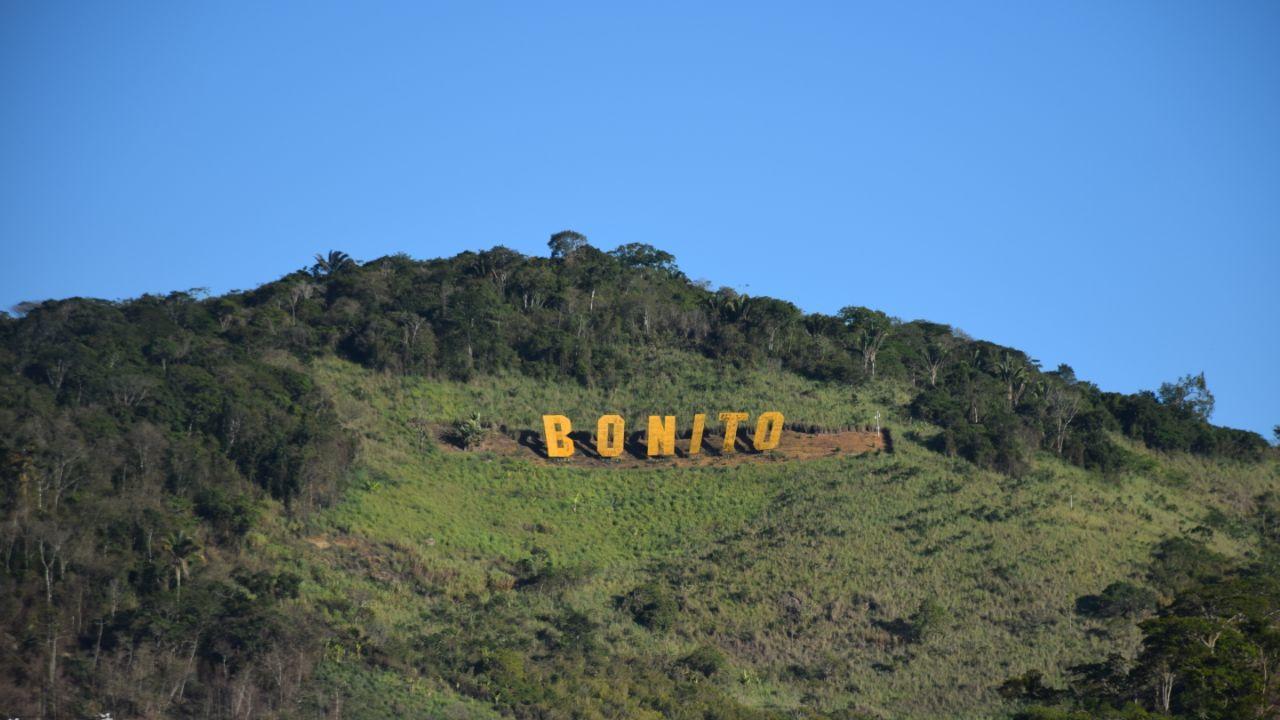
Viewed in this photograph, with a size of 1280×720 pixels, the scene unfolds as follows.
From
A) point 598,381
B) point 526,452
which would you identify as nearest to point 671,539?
point 526,452

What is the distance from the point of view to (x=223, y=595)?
7062cm

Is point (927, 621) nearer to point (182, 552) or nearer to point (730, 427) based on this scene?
point (730, 427)

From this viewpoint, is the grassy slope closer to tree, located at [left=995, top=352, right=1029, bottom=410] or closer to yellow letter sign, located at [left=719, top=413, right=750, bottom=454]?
yellow letter sign, located at [left=719, top=413, right=750, bottom=454]

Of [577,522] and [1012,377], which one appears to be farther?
[1012,377]

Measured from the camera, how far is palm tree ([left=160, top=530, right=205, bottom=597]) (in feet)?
235

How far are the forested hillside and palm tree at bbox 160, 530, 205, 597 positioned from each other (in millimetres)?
129

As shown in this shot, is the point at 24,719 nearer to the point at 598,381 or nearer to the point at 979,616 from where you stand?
the point at 979,616

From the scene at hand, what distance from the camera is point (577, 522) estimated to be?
302 ft

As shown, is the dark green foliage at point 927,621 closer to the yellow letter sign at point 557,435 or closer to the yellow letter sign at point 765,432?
the yellow letter sign at point 765,432

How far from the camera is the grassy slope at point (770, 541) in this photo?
77000mm

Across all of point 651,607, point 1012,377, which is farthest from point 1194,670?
A: point 1012,377

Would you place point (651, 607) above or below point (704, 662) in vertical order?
above

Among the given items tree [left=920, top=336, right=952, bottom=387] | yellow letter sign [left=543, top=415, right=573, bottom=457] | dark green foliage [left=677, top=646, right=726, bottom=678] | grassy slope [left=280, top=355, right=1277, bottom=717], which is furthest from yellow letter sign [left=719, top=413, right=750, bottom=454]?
dark green foliage [left=677, top=646, right=726, bottom=678]

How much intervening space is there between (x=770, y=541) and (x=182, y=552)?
110 ft
